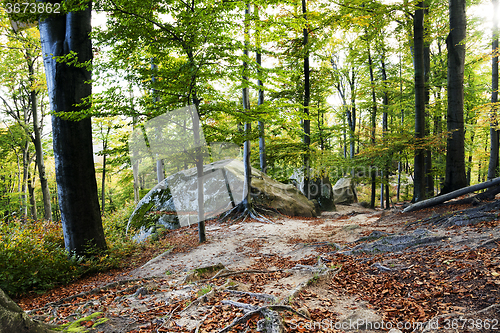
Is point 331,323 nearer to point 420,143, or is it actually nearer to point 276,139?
point 420,143


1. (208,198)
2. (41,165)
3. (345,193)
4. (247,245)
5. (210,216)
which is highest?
(41,165)

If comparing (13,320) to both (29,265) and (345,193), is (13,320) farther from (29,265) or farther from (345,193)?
(345,193)

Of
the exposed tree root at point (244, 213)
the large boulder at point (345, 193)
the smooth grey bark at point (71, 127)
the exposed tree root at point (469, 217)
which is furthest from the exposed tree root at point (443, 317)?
the large boulder at point (345, 193)

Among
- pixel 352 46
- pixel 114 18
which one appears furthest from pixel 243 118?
pixel 352 46

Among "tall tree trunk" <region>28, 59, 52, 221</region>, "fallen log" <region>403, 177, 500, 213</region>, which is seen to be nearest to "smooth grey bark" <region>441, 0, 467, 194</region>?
"fallen log" <region>403, 177, 500, 213</region>

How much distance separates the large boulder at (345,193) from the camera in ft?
67.9

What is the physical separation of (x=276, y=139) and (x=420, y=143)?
6366 millimetres

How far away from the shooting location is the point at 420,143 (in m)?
8.98

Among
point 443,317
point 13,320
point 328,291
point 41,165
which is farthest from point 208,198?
point 443,317

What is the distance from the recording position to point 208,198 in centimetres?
1279

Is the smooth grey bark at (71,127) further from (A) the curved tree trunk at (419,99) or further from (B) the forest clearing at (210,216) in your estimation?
(A) the curved tree trunk at (419,99)

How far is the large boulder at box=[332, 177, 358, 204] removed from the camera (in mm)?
20698

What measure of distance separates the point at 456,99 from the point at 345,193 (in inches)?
537

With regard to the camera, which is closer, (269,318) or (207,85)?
(269,318)
